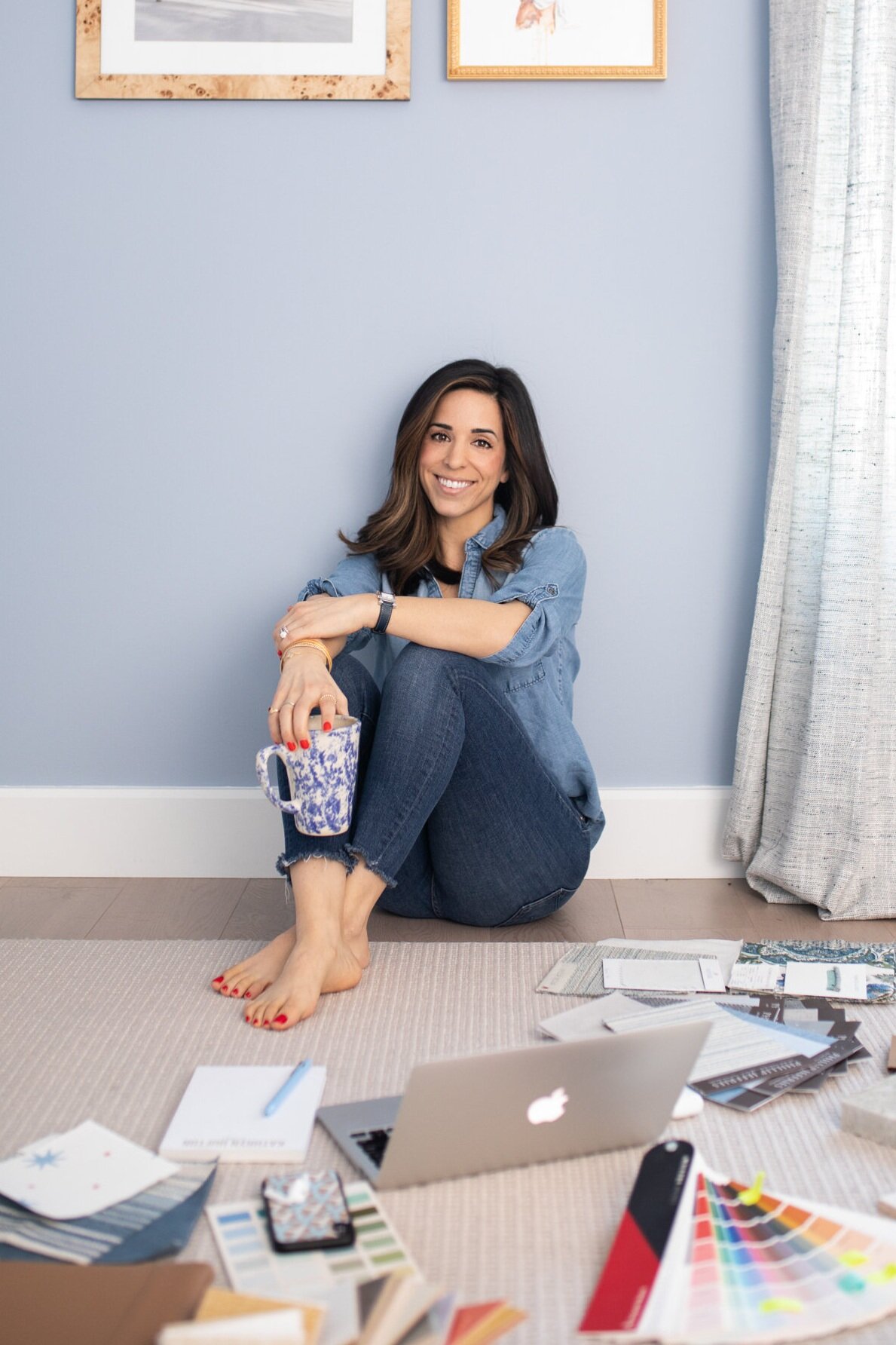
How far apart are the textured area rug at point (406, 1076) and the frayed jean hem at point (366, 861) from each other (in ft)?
0.46

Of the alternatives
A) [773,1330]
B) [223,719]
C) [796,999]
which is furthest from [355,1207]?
[223,719]

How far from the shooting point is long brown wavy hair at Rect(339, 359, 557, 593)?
1.99 metres

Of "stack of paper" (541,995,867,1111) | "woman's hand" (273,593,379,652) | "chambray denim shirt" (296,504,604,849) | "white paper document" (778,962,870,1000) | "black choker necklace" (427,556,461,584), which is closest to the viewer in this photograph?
"stack of paper" (541,995,867,1111)

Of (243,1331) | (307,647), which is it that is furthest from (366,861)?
(243,1331)

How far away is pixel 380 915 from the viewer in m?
2.01

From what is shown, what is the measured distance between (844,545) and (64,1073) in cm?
144

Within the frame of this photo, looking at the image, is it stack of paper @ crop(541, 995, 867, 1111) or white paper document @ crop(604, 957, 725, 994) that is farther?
white paper document @ crop(604, 957, 725, 994)

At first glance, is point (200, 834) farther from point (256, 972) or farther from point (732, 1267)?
point (732, 1267)

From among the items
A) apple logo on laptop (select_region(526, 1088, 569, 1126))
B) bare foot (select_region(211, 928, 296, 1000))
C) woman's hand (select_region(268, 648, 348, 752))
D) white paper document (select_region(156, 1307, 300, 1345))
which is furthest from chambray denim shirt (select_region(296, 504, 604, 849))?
white paper document (select_region(156, 1307, 300, 1345))

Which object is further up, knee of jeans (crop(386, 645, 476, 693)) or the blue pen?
knee of jeans (crop(386, 645, 476, 693))

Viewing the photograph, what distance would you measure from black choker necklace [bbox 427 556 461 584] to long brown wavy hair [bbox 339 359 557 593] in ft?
0.04

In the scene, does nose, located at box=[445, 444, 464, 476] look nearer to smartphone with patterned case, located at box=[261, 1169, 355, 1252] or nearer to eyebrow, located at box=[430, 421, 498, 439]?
eyebrow, located at box=[430, 421, 498, 439]

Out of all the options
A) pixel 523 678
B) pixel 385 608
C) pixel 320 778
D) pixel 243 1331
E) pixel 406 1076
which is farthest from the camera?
pixel 523 678

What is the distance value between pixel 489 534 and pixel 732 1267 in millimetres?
1259
